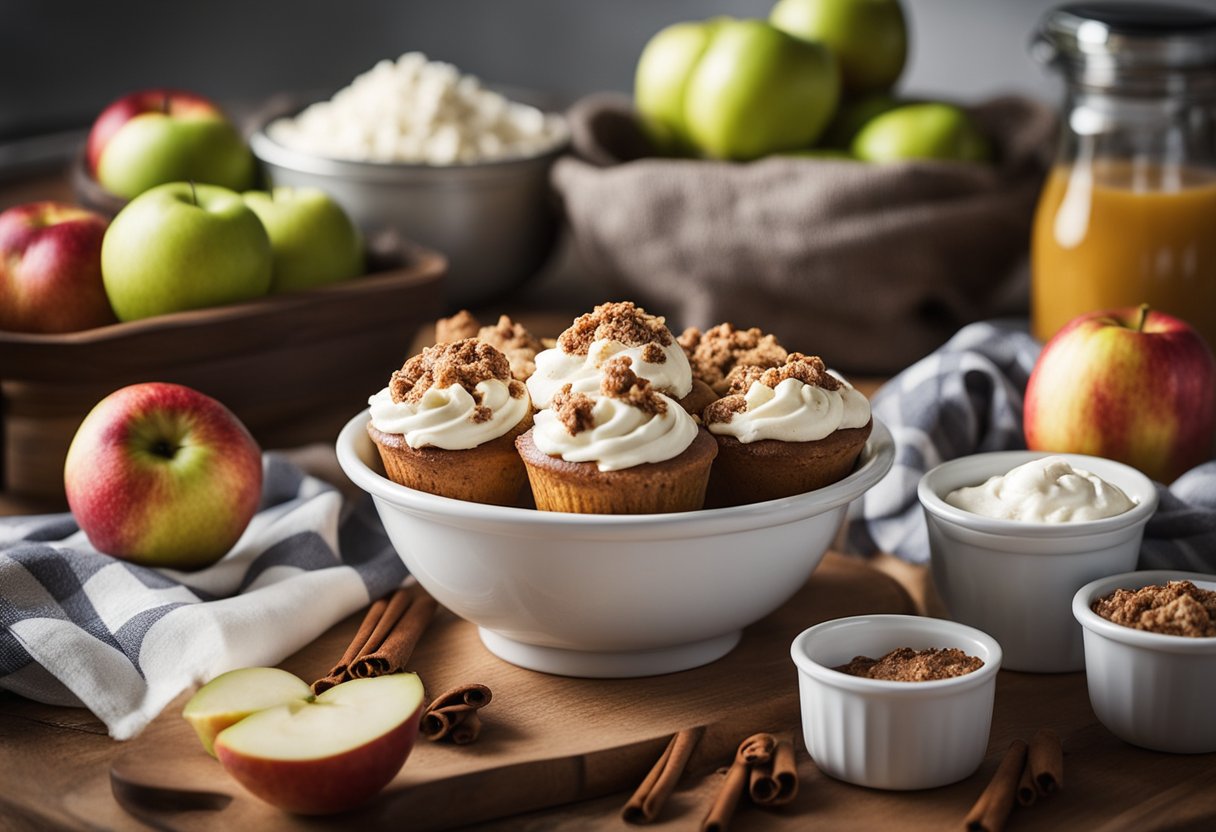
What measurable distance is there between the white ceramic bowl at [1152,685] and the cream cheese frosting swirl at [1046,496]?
11cm

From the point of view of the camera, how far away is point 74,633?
1.16 m

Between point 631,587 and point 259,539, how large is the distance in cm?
48

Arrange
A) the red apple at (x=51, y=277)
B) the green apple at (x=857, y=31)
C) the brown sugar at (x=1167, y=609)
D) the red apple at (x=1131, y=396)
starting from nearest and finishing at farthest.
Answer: the brown sugar at (x=1167, y=609)
the red apple at (x=1131, y=396)
the red apple at (x=51, y=277)
the green apple at (x=857, y=31)

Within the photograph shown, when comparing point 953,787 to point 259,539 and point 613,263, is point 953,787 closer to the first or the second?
point 259,539

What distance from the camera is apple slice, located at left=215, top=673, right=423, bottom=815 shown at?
0.93 metres

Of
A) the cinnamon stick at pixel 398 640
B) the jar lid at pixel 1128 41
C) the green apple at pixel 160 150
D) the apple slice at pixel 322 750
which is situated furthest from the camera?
the green apple at pixel 160 150

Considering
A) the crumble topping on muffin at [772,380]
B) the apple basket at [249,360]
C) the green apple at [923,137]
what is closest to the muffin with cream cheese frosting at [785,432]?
the crumble topping on muffin at [772,380]

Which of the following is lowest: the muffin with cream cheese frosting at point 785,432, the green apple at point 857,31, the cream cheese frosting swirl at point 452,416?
the muffin with cream cheese frosting at point 785,432

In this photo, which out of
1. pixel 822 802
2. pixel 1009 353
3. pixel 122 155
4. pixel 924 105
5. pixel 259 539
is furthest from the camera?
pixel 924 105

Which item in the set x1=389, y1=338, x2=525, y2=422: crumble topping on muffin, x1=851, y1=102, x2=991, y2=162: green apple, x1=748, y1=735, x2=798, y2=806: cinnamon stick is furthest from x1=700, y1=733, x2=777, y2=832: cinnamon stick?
x1=851, y1=102, x2=991, y2=162: green apple

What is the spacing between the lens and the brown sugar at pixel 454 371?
1108 mm

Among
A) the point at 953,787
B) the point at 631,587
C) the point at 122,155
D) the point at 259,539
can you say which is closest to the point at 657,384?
the point at 631,587

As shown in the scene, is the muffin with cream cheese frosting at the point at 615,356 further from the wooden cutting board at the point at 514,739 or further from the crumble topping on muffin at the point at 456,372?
the wooden cutting board at the point at 514,739

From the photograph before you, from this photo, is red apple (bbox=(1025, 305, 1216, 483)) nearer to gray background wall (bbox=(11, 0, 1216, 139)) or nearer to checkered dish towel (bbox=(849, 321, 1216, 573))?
checkered dish towel (bbox=(849, 321, 1216, 573))
